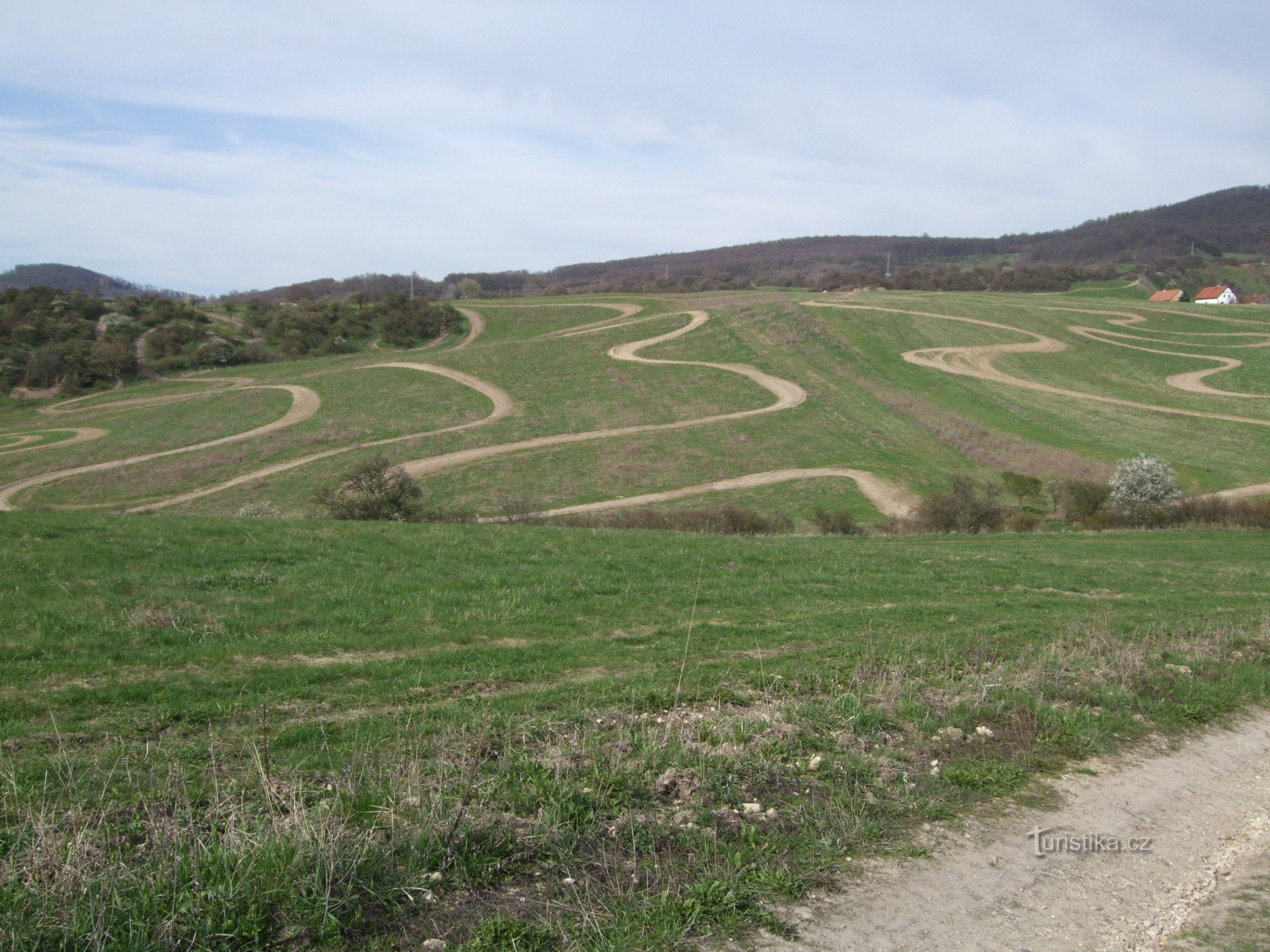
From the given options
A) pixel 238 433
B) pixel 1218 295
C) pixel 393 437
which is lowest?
pixel 393 437

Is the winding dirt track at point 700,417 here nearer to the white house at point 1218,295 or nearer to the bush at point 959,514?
the bush at point 959,514

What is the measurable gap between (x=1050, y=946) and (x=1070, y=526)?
30.3 meters

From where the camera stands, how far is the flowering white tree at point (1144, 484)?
1324 inches

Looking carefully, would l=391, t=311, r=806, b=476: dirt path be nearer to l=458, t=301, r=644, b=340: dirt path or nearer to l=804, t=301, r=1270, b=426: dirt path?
l=804, t=301, r=1270, b=426: dirt path

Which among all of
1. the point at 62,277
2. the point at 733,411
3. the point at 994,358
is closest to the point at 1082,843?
the point at 733,411

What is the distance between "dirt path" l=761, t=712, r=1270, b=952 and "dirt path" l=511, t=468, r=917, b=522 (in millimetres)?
28649

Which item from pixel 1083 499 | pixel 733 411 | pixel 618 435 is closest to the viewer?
pixel 1083 499

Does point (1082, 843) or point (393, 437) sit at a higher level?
point (1082, 843)

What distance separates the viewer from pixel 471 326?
88.8 metres

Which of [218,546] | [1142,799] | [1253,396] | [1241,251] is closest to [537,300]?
[1253,396]

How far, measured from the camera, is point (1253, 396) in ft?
A: 181

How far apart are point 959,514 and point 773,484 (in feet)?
38.6

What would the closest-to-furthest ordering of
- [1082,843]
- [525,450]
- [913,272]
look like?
[1082,843] → [525,450] → [913,272]

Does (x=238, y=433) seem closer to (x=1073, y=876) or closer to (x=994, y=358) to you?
(x=1073, y=876)
